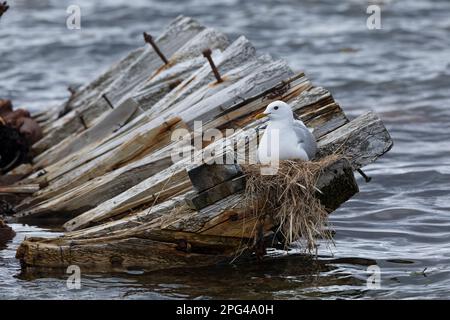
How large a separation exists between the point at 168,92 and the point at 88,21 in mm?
11404

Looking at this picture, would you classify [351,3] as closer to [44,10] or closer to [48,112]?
[44,10]

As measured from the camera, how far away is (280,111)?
22.3 ft

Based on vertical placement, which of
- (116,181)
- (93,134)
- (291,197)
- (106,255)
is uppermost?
(93,134)

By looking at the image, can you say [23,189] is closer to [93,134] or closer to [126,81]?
[93,134]

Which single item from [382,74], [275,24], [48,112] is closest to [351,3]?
[275,24]

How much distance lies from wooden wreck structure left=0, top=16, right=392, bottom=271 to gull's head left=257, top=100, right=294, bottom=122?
34 cm

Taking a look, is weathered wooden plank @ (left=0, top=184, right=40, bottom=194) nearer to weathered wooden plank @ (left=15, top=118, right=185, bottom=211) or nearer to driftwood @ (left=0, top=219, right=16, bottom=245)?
weathered wooden plank @ (left=15, top=118, right=185, bottom=211)

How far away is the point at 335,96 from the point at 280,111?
7671mm

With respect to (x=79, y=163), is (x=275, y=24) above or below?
above

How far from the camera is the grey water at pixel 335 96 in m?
6.79

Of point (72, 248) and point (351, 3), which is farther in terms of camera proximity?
point (351, 3)

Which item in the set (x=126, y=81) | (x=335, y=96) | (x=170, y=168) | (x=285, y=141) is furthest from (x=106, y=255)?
(x=335, y=96)

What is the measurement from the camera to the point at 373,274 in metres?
7.11
